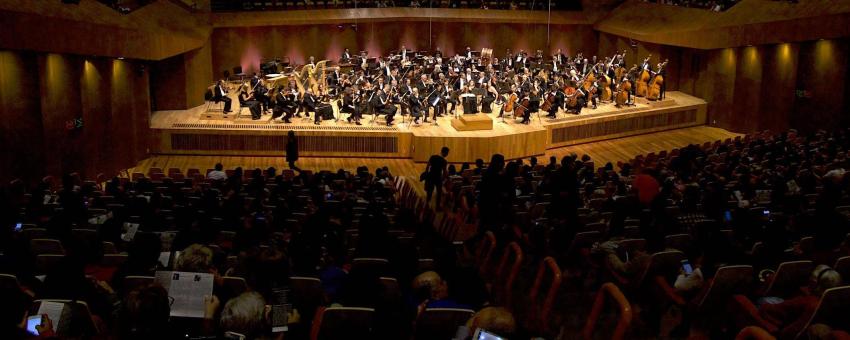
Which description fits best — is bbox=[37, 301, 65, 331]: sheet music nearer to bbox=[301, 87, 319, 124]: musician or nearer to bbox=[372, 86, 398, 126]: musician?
bbox=[372, 86, 398, 126]: musician

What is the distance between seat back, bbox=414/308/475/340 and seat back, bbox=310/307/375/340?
285 mm

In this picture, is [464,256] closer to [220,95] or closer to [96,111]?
[96,111]

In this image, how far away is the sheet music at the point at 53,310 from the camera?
4.39m

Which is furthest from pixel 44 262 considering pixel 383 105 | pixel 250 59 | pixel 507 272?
pixel 250 59

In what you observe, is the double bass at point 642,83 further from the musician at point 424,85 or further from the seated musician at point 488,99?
the musician at point 424,85

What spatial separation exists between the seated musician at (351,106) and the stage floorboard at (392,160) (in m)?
0.88

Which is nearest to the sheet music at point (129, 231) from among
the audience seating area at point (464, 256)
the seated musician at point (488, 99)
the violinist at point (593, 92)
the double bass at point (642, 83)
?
the audience seating area at point (464, 256)

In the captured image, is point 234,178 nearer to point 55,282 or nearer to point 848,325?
point 55,282

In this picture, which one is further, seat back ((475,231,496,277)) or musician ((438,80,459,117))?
musician ((438,80,459,117))

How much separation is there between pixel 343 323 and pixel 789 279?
10.5 ft

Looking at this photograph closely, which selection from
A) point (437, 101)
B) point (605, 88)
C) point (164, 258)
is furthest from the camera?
point (605, 88)

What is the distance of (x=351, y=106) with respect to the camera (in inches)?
650

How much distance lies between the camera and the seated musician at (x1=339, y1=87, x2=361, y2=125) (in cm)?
1634

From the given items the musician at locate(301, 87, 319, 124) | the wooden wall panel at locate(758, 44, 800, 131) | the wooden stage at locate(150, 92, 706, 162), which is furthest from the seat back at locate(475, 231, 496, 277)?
the wooden wall panel at locate(758, 44, 800, 131)
